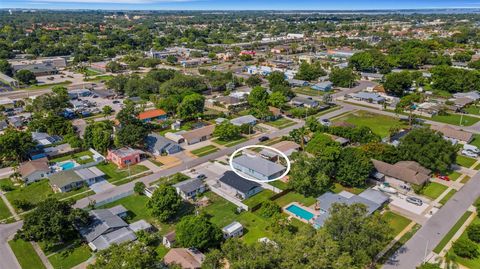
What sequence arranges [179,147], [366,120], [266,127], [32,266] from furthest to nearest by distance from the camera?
[366,120], [266,127], [179,147], [32,266]

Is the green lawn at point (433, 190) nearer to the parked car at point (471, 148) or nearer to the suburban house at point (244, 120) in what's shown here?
the parked car at point (471, 148)

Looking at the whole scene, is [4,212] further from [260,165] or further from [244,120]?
[244,120]

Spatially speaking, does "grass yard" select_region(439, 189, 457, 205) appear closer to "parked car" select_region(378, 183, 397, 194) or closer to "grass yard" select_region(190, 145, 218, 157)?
"parked car" select_region(378, 183, 397, 194)

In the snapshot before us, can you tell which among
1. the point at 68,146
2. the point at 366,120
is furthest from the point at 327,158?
the point at 68,146

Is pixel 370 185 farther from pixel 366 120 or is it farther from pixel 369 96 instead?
pixel 369 96

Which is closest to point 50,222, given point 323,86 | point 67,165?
point 67,165

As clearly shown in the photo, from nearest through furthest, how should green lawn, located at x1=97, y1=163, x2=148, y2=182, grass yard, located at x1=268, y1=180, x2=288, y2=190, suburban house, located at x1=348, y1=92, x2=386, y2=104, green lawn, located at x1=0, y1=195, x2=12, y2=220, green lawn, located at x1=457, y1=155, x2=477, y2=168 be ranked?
green lawn, located at x1=0, y1=195, x2=12, y2=220 < grass yard, located at x1=268, y1=180, x2=288, y2=190 < green lawn, located at x1=97, y1=163, x2=148, y2=182 < green lawn, located at x1=457, y1=155, x2=477, y2=168 < suburban house, located at x1=348, y1=92, x2=386, y2=104

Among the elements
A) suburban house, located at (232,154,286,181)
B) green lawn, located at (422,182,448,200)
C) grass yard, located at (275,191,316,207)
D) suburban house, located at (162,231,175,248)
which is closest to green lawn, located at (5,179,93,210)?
suburban house, located at (162,231,175,248)
